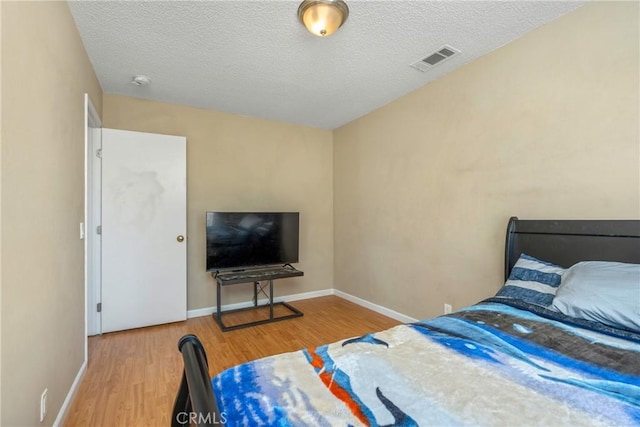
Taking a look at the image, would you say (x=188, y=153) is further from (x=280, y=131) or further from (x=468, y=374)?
(x=468, y=374)

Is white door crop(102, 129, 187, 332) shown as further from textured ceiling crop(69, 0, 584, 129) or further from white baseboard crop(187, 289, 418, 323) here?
textured ceiling crop(69, 0, 584, 129)

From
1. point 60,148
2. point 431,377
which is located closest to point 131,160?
point 60,148

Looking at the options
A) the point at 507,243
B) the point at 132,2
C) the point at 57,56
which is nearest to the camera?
the point at 57,56

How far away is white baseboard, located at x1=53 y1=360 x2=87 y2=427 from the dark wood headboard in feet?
10.1

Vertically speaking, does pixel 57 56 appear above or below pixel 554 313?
above

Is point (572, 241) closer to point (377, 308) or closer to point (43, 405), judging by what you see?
point (377, 308)

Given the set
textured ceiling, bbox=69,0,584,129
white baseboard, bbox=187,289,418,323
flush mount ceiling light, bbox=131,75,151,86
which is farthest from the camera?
white baseboard, bbox=187,289,418,323

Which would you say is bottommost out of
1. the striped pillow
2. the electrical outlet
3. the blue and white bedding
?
the electrical outlet

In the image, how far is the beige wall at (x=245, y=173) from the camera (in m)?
3.68

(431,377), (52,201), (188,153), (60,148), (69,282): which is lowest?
(431,377)

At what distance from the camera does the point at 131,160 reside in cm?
331

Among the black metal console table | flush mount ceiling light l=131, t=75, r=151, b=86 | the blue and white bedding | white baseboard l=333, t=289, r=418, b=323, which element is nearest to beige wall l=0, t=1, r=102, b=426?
flush mount ceiling light l=131, t=75, r=151, b=86

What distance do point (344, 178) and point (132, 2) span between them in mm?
3140

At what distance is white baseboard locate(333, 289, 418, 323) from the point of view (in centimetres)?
346
